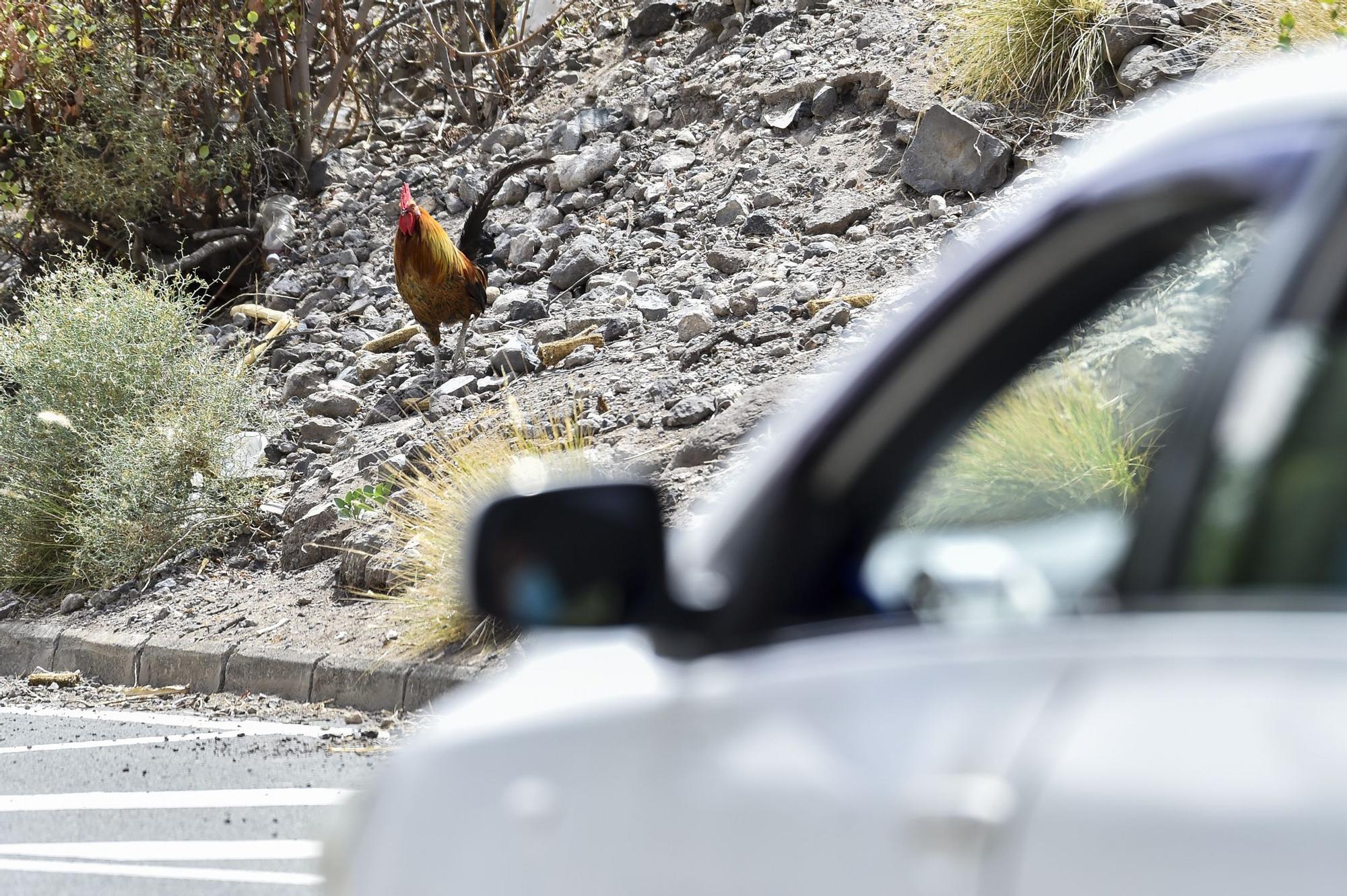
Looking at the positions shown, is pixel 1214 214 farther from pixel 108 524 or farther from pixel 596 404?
pixel 108 524

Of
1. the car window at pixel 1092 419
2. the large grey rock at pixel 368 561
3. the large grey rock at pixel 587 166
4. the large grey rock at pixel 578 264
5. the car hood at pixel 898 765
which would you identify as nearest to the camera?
the car hood at pixel 898 765

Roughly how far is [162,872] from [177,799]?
81cm

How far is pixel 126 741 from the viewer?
5.89 m

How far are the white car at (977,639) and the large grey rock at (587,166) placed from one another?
1092 centimetres

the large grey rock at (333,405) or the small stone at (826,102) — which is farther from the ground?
the small stone at (826,102)

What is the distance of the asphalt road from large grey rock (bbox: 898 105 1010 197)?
586 cm

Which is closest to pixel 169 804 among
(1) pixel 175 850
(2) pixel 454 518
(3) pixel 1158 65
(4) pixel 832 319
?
(1) pixel 175 850

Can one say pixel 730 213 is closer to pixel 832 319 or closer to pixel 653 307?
pixel 653 307

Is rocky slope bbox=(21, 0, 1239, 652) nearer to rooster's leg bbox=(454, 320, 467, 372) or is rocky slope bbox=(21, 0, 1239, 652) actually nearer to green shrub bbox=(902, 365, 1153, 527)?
rooster's leg bbox=(454, 320, 467, 372)

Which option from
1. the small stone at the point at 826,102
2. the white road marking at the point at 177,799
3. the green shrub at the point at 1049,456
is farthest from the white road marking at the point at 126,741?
the small stone at the point at 826,102

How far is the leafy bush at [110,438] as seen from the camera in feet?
28.6

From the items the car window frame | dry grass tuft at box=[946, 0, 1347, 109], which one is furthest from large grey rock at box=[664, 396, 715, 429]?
the car window frame

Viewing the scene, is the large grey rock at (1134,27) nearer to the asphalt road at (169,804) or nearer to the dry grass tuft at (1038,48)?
the dry grass tuft at (1038,48)

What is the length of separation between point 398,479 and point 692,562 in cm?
645
